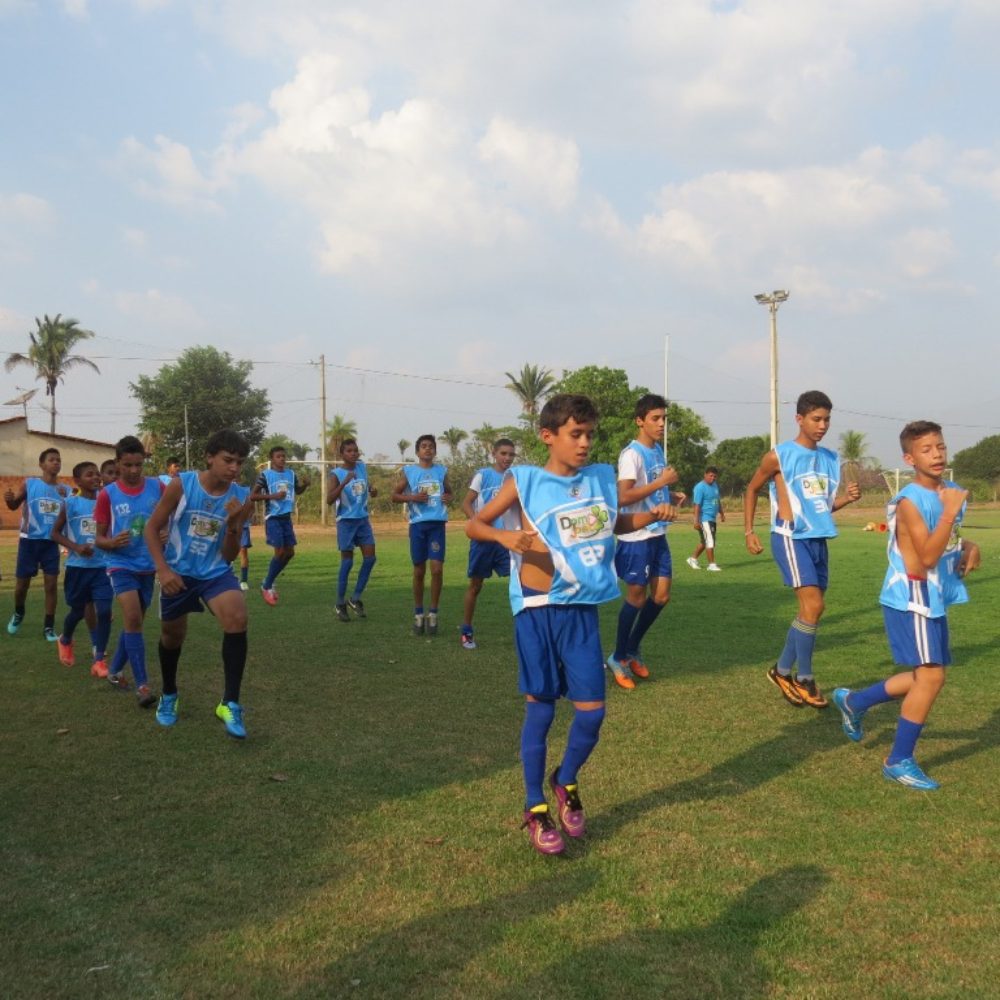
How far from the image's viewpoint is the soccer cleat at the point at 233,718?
5.86 m

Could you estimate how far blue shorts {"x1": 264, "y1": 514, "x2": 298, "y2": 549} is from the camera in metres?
13.2

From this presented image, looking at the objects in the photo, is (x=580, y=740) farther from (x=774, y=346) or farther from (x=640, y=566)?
(x=774, y=346)

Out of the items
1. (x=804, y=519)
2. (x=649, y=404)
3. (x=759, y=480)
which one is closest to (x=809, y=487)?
(x=804, y=519)

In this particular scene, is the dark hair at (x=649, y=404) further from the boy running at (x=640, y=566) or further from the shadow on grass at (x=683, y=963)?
the shadow on grass at (x=683, y=963)

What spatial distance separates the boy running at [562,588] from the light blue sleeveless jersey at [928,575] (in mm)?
1768

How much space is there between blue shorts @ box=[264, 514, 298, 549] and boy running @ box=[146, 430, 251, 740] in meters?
6.88

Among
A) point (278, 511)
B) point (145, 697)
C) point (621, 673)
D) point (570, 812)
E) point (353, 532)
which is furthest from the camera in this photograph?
point (278, 511)

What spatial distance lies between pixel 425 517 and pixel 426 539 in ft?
0.79

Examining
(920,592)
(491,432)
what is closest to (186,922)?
(920,592)

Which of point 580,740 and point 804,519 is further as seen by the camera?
point 804,519

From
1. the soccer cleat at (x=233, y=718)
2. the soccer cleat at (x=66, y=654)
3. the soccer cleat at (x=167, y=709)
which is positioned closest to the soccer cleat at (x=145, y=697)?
the soccer cleat at (x=167, y=709)

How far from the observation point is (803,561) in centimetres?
686

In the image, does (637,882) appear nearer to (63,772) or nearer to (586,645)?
(586,645)

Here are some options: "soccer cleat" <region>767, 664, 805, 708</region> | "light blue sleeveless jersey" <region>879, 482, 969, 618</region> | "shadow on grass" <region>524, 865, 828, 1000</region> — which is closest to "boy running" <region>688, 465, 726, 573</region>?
"soccer cleat" <region>767, 664, 805, 708</region>
